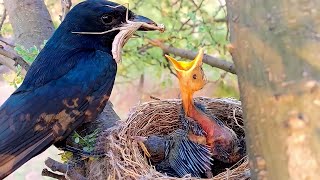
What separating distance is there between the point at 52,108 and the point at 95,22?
0.29 m

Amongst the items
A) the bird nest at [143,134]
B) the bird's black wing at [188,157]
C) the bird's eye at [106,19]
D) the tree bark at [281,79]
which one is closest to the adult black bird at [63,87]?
the bird's eye at [106,19]

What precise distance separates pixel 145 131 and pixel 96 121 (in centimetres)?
14

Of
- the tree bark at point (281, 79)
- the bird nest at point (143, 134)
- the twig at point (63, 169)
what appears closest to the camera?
the tree bark at point (281, 79)

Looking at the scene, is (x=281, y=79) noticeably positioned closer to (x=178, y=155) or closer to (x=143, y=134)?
(x=178, y=155)

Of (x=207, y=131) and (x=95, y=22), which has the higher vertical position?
(x=95, y=22)

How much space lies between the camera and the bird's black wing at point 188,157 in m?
1.38

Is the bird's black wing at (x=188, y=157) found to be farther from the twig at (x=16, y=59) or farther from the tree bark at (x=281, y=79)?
the tree bark at (x=281, y=79)

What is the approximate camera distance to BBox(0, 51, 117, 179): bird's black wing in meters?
1.43

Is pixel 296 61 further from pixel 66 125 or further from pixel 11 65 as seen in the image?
pixel 11 65

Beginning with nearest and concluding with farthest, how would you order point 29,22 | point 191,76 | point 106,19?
1. point 191,76
2. point 106,19
3. point 29,22

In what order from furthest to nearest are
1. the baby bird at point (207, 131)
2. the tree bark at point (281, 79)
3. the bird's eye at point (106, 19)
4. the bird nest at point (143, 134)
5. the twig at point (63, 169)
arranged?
the bird's eye at point (106, 19) → the baby bird at point (207, 131) → the bird nest at point (143, 134) → the twig at point (63, 169) → the tree bark at point (281, 79)

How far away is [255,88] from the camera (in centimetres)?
67

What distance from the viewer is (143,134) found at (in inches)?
59.9

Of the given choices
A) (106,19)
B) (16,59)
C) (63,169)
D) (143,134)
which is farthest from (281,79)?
(16,59)
